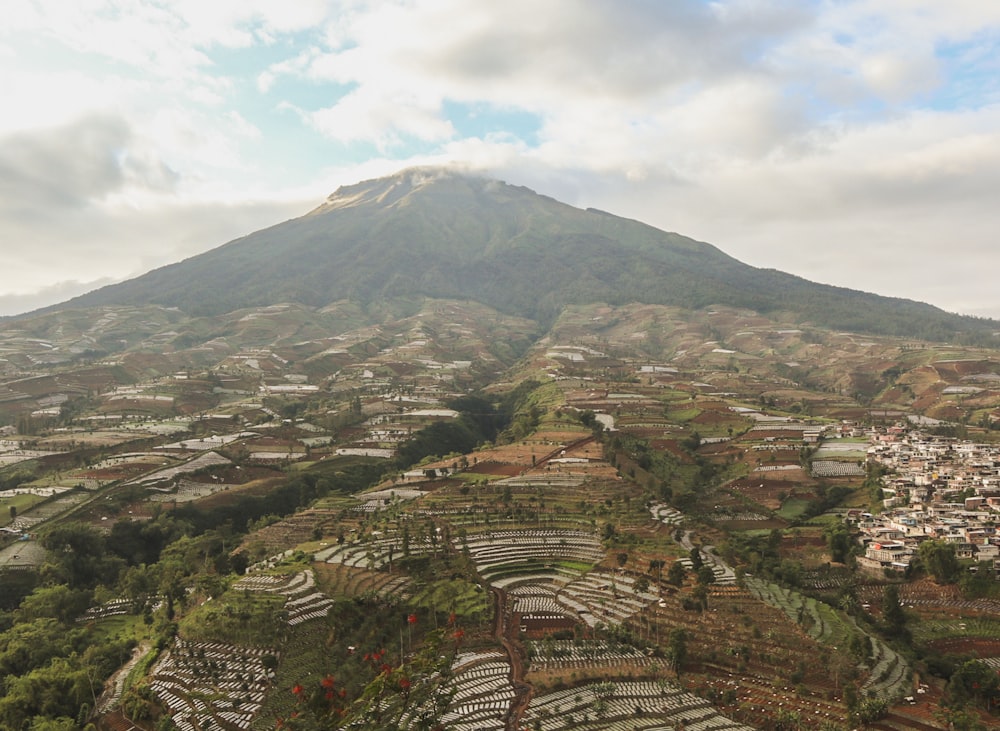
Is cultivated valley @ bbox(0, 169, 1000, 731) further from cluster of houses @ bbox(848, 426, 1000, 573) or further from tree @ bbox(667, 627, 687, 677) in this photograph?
cluster of houses @ bbox(848, 426, 1000, 573)

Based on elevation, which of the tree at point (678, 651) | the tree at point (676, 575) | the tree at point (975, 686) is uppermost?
the tree at point (676, 575)

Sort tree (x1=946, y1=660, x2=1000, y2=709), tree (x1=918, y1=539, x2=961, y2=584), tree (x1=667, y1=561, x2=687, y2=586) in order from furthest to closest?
tree (x1=918, y1=539, x2=961, y2=584) < tree (x1=667, y1=561, x2=687, y2=586) < tree (x1=946, y1=660, x2=1000, y2=709)

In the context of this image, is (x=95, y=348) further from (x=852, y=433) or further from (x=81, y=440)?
(x=852, y=433)

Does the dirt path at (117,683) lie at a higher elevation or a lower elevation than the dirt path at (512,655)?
lower

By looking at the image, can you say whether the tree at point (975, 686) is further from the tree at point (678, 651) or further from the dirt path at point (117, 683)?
the dirt path at point (117, 683)

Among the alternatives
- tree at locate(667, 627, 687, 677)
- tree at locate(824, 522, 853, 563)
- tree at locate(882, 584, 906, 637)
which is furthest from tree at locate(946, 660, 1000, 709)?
tree at locate(824, 522, 853, 563)

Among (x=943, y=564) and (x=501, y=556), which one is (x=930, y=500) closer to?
(x=943, y=564)

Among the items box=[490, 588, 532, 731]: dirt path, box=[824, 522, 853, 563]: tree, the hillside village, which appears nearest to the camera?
box=[490, 588, 532, 731]: dirt path

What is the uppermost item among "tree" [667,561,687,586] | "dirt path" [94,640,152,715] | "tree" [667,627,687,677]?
"tree" [667,561,687,586]

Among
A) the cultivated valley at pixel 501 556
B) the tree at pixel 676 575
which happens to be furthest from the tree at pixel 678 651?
the tree at pixel 676 575
